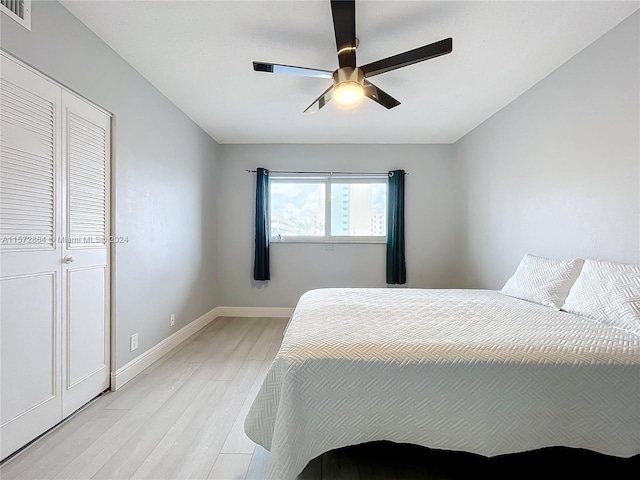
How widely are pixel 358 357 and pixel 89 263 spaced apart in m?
1.83

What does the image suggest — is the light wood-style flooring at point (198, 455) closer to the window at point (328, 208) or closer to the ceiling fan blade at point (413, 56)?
the ceiling fan blade at point (413, 56)

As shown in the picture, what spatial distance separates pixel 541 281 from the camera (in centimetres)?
209

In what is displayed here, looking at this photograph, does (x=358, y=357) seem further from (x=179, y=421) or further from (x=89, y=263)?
(x=89, y=263)

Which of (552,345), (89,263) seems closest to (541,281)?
(552,345)

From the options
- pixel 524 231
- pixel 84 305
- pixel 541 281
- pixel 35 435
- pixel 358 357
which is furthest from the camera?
pixel 524 231

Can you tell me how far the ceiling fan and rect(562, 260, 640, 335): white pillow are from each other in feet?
5.04

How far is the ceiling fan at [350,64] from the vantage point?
5.19ft

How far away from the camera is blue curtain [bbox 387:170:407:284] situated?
4004mm

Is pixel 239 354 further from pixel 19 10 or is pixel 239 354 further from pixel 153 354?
pixel 19 10

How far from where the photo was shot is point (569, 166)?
220cm

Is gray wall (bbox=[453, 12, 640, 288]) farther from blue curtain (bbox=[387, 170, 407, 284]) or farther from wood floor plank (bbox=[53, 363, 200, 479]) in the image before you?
wood floor plank (bbox=[53, 363, 200, 479])

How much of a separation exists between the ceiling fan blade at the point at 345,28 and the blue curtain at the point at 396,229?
2332mm

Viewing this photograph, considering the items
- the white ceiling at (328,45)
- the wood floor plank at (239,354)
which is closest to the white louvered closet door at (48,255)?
the white ceiling at (328,45)

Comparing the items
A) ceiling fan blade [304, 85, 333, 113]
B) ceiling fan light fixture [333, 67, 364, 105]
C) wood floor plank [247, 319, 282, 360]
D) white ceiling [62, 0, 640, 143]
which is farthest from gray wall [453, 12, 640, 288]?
wood floor plank [247, 319, 282, 360]
